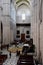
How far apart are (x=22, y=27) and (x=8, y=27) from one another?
43.3 feet

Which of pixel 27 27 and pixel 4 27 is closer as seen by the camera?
pixel 4 27

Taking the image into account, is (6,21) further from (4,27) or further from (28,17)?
(28,17)

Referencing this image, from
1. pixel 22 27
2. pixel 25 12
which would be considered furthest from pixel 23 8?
pixel 22 27

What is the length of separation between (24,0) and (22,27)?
6.01 meters

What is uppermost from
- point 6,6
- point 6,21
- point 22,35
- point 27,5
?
point 27,5

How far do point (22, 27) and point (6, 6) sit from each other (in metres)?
13.6

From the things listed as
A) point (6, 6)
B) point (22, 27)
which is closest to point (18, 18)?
point (22, 27)

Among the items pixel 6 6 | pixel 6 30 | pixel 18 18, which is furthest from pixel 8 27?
pixel 18 18

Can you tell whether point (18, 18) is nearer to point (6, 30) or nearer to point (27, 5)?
point (27, 5)

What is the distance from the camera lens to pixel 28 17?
3616 cm

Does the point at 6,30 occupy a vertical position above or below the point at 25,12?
below

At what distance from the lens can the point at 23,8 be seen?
121 feet

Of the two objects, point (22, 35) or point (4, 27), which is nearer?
point (4, 27)

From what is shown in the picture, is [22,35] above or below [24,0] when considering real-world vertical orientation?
below
